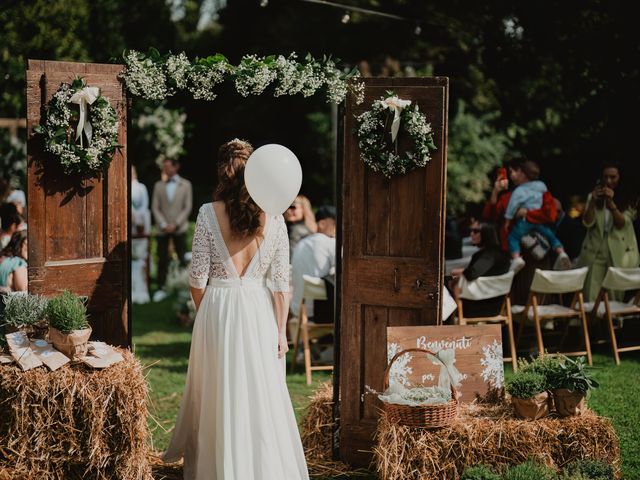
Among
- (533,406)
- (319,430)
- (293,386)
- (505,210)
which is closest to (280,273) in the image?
(319,430)

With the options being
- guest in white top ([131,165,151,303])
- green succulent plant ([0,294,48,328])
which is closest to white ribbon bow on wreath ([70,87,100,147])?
green succulent plant ([0,294,48,328])

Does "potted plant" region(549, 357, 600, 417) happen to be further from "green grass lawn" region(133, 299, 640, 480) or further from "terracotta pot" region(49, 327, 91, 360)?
"terracotta pot" region(49, 327, 91, 360)

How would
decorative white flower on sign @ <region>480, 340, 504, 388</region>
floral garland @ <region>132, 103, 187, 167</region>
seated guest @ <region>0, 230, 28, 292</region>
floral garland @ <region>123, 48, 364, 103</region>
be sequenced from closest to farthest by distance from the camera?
floral garland @ <region>123, 48, 364, 103</region>, decorative white flower on sign @ <region>480, 340, 504, 388</region>, seated guest @ <region>0, 230, 28, 292</region>, floral garland @ <region>132, 103, 187, 167</region>

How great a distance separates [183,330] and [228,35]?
47.9 ft

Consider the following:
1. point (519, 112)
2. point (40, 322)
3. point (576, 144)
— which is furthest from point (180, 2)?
point (40, 322)

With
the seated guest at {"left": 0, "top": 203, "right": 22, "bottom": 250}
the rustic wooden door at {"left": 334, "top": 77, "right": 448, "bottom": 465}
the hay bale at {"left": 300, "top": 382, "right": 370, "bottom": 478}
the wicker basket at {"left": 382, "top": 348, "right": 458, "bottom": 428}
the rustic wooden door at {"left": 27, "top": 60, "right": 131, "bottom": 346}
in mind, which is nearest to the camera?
the wicker basket at {"left": 382, "top": 348, "right": 458, "bottom": 428}

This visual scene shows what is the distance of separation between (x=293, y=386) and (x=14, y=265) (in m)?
2.75

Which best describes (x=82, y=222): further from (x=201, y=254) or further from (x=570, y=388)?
(x=570, y=388)

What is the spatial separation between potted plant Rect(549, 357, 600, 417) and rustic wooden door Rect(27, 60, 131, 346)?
2.73 m

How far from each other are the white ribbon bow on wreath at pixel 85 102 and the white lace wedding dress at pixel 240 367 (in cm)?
91

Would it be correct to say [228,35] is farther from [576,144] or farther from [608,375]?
[608,375]

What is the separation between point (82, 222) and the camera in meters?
5.45

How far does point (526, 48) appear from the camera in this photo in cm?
1176

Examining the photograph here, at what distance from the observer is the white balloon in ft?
15.4
